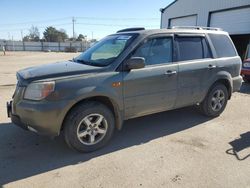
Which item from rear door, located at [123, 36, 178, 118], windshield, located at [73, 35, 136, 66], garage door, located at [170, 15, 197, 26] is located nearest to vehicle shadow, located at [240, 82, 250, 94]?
rear door, located at [123, 36, 178, 118]

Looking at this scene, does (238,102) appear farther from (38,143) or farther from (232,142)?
(38,143)

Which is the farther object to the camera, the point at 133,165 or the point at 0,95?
the point at 0,95

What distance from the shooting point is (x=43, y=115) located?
3508 mm

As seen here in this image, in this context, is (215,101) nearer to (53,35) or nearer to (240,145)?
(240,145)

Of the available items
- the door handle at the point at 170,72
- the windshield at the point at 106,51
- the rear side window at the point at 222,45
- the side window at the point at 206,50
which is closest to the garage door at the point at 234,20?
the rear side window at the point at 222,45

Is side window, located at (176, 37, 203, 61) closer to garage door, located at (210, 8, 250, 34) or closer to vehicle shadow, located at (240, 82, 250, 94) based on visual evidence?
vehicle shadow, located at (240, 82, 250, 94)

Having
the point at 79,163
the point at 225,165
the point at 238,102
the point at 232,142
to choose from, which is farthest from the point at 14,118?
the point at 238,102

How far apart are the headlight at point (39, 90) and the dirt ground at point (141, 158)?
0.96m

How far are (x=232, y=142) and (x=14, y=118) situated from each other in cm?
365

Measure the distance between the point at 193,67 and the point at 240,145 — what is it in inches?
65.0

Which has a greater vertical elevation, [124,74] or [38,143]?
[124,74]

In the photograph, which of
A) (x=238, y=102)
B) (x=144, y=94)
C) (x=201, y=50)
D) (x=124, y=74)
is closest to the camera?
(x=124, y=74)

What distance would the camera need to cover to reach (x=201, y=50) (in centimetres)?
524

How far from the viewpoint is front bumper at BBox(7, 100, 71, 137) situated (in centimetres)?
351
